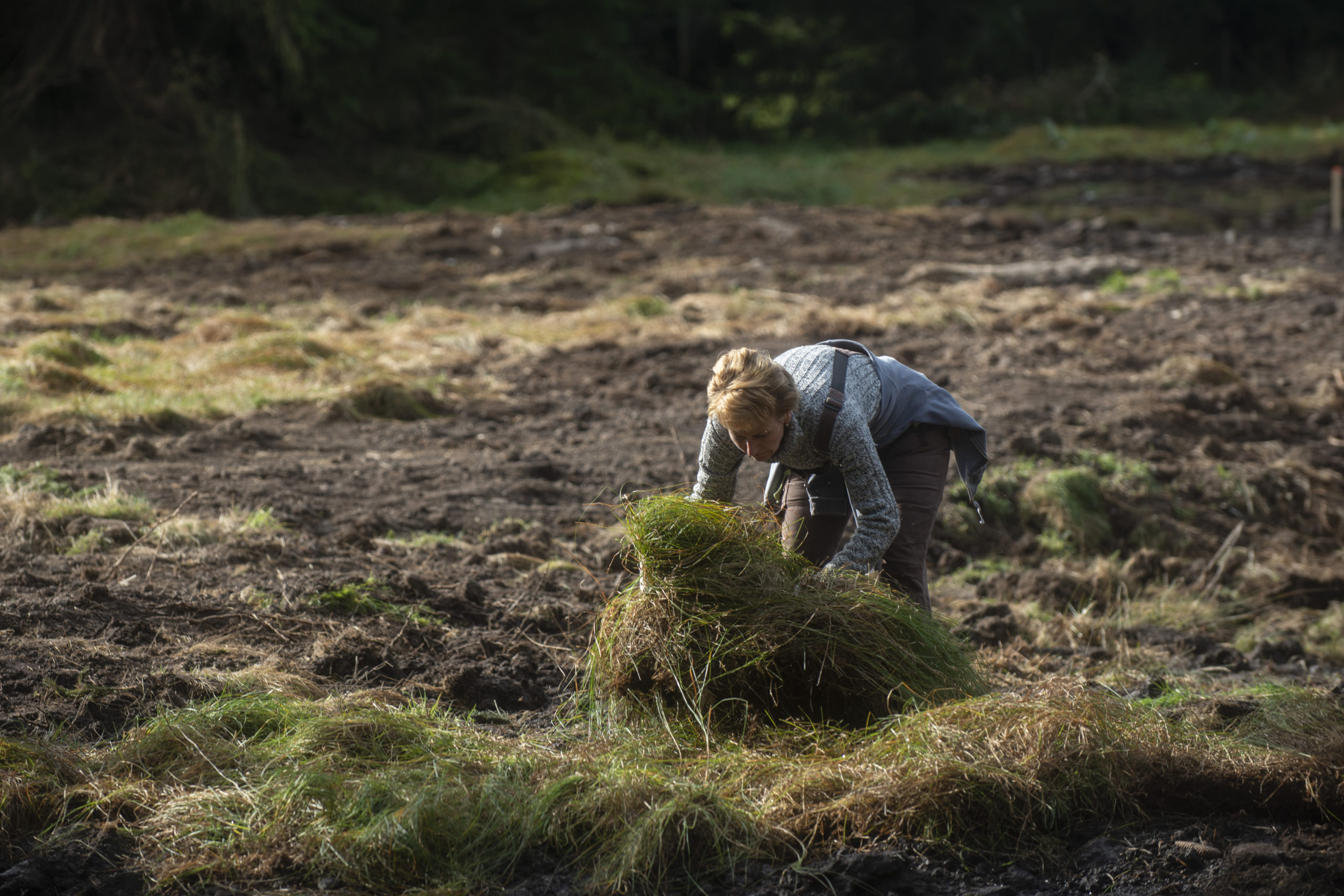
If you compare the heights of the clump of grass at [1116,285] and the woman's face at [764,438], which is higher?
the woman's face at [764,438]

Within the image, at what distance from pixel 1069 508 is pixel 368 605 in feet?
11.9

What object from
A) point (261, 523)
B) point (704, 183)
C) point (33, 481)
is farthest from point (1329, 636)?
point (704, 183)

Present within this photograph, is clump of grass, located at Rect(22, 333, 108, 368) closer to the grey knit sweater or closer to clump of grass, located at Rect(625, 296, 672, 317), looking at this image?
clump of grass, located at Rect(625, 296, 672, 317)

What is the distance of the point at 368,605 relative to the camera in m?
4.47

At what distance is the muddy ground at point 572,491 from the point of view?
3.42 metres

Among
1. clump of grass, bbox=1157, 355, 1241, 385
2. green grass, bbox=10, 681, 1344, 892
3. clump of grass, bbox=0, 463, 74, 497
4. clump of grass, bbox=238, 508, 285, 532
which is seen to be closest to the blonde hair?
green grass, bbox=10, 681, 1344, 892

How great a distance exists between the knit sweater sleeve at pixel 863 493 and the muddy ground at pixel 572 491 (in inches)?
31.0

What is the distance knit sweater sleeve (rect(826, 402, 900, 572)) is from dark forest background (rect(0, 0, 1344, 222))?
1535 cm

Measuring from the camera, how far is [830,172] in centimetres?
2233

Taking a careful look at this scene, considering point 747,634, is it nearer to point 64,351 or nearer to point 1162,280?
point 64,351

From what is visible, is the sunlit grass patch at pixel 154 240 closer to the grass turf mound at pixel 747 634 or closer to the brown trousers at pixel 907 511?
the brown trousers at pixel 907 511

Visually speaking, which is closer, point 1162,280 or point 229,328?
point 229,328

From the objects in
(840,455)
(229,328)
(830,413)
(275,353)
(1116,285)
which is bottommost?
(1116,285)

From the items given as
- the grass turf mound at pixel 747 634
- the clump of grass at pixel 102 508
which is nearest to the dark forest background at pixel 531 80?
the clump of grass at pixel 102 508
